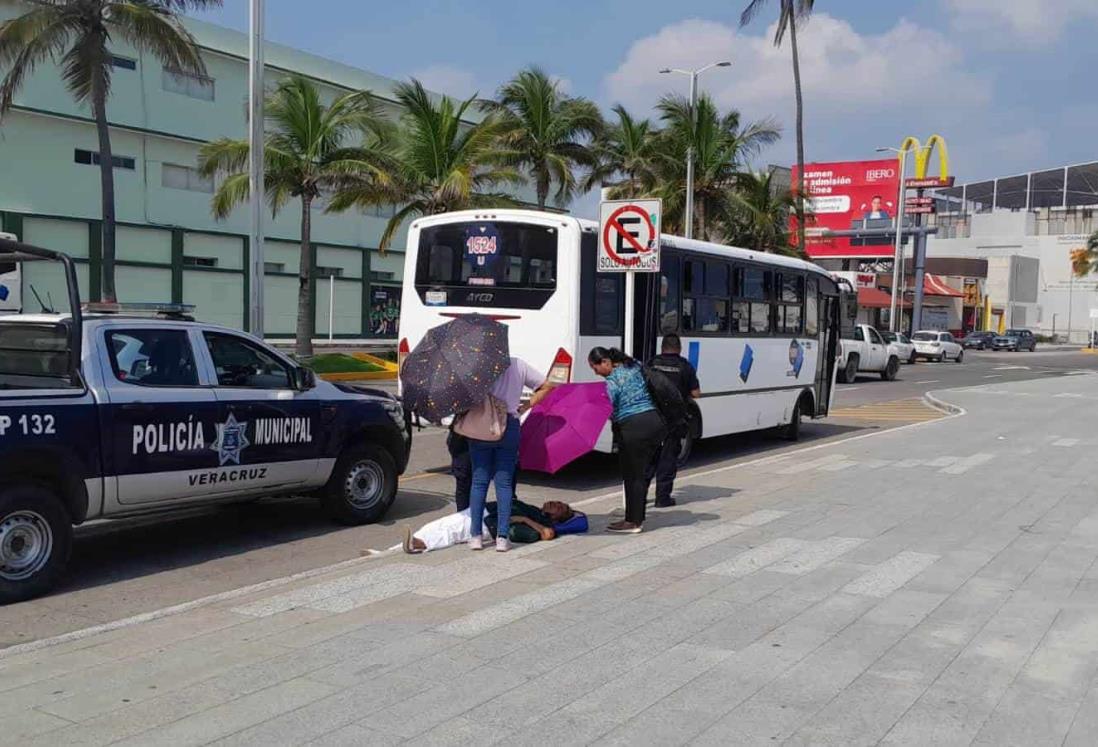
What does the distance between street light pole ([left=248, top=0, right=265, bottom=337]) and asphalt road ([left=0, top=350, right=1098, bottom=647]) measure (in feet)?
19.6

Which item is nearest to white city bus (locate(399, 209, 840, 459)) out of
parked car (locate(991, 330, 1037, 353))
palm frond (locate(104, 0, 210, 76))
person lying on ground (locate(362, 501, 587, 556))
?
person lying on ground (locate(362, 501, 587, 556))

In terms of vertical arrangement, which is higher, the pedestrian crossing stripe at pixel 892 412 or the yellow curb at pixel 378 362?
the yellow curb at pixel 378 362

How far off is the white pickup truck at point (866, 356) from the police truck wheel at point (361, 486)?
25.0 m

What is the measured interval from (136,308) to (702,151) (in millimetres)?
29159

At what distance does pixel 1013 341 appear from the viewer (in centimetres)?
6794

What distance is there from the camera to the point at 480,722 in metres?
4.59

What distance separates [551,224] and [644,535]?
4.19m

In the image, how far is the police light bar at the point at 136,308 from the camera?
7930 millimetres

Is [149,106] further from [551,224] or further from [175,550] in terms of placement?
[175,550]

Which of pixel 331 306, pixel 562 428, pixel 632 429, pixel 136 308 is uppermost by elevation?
pixel 136 308

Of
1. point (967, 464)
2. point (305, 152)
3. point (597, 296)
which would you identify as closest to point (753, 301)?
point (967, 464)

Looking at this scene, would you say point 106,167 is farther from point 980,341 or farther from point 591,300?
point 980,341

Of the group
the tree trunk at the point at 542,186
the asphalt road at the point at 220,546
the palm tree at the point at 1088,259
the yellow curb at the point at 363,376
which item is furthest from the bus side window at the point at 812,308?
the palm tree at the point at 1088,259

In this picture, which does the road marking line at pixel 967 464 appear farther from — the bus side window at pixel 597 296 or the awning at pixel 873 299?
the awning at pixel 873 299
